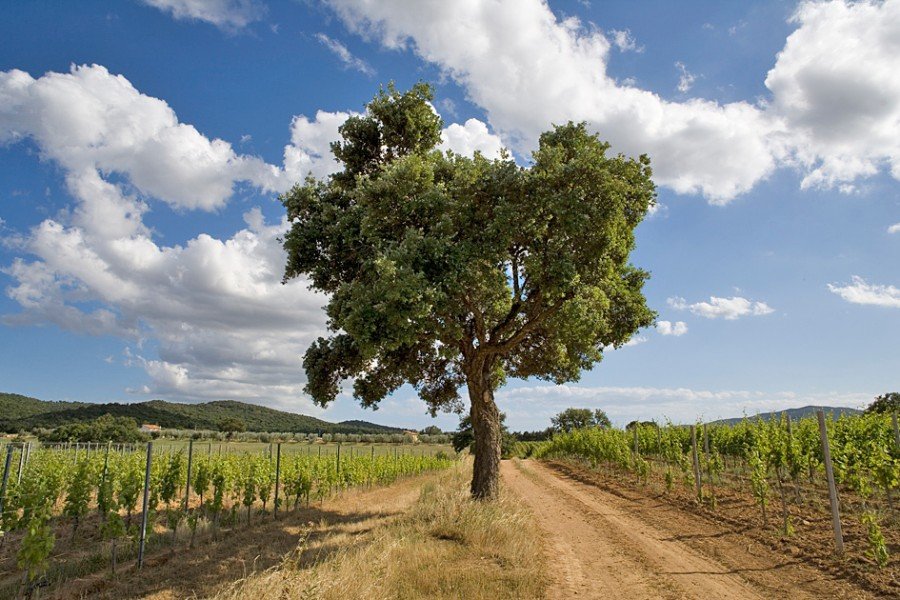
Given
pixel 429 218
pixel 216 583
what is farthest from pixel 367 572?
pixel 429 218

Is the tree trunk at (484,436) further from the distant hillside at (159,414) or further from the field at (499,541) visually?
the distant hillside at (159,414)

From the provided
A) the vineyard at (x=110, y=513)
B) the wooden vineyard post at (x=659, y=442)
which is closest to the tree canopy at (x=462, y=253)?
the vineyard at (x=110, y=513)

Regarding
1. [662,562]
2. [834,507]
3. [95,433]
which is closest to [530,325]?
[662,562]

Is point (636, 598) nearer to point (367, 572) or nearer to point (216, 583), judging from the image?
point (367, 572)

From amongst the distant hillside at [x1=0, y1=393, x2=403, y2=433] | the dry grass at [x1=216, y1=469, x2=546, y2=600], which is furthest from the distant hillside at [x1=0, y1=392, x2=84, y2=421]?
the dry grass at [x1=216, y1=469, x2=546, y2=600]

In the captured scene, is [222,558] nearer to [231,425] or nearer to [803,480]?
[803,480]

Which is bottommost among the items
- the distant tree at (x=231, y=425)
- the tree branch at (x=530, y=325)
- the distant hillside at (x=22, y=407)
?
the distant tree at (x=231, y=425)

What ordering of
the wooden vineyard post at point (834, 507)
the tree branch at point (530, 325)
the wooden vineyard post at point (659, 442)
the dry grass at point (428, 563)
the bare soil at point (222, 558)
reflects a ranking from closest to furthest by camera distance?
1. the dry grass at point (428, 563)
2. the bare soil at point (222, 558)
3. the wooden vineyard post at point (834, 507)
4. the tree branch at point (530, 325)
5. the wooden vineyard post at point (659, 442)

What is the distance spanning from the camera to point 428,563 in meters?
9.02

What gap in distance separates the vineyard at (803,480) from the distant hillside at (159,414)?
99.1m

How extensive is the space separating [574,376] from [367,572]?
43.3ft

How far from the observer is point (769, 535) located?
1171 cm

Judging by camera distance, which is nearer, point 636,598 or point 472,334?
point 636,598

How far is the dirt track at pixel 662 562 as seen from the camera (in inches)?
329
